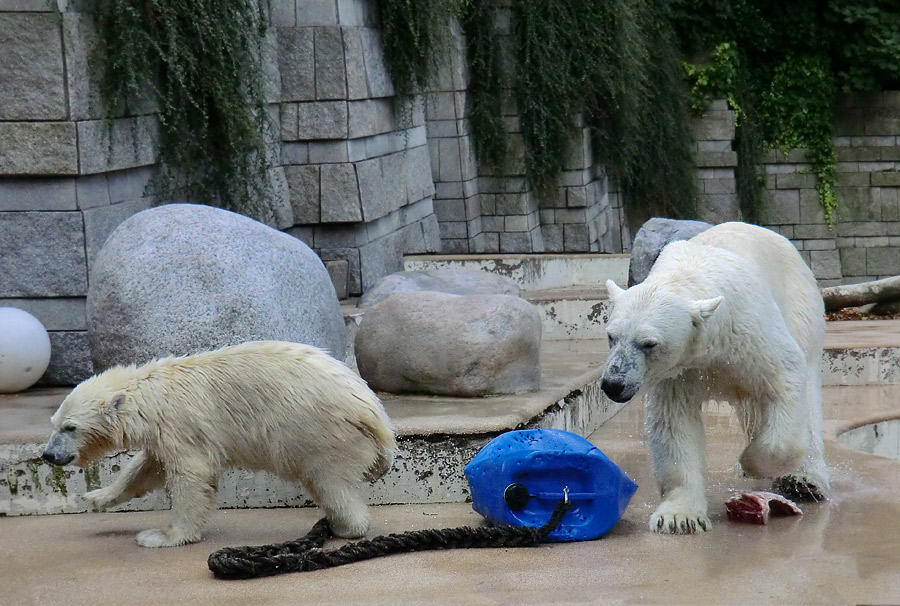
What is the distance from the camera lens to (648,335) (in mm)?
3740

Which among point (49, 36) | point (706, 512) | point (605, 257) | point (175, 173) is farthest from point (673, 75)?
point (706, 512)

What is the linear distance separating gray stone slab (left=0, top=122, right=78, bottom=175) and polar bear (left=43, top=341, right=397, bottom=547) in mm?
2435

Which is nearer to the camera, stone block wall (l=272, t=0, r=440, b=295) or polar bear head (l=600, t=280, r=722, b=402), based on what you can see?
polar bear head (l=600, t=280, r=722, b=402)

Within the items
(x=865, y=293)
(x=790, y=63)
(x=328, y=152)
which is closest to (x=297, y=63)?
(x=328, y=152)

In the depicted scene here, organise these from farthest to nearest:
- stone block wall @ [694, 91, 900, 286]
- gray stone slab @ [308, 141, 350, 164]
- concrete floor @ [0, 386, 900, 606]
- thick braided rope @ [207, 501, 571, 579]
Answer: stone block wall @ [694, 91, 900, 286] < gray stone slab @ [308, 141, 350, 164] < thick braided rope @ [207, 501, 571, 579] < concrete floor @ [0, 386, 900, 606]

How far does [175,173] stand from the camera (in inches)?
284

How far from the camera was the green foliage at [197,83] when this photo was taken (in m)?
6.35

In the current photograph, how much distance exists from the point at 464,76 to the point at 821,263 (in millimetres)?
8553

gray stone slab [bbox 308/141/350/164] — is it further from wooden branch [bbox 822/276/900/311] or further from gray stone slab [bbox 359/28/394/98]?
wooden branch [bbox 822/276/900/311]

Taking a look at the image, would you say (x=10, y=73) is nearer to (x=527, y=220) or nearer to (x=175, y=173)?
(x=175, y=173)

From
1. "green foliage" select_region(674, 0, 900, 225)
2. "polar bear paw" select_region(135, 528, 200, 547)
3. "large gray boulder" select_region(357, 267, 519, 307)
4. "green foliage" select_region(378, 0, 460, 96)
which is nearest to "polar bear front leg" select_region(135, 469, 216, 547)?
"polar bear paw" select_region(135, 528, 200, 547)

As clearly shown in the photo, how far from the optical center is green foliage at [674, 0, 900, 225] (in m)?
17.4

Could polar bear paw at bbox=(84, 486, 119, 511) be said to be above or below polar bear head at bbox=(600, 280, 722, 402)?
below

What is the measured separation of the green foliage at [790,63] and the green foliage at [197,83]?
10944 mm
